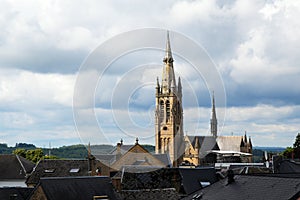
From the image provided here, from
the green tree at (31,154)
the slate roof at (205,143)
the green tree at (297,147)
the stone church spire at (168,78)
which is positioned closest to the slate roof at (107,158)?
the green tree at (31,154)

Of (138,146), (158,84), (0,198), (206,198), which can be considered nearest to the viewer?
(206,198)

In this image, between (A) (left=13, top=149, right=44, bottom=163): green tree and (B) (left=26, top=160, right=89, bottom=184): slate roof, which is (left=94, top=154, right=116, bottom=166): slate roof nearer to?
(B) (left=26, top=160, right=89, bottom=184): slate roof

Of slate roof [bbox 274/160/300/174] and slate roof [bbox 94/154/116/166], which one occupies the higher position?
slate roof [bbox 94/154/116/166]

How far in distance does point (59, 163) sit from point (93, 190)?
123 feet

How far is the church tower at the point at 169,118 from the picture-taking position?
152500 millimetres

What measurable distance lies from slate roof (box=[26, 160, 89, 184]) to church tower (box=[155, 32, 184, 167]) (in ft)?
221

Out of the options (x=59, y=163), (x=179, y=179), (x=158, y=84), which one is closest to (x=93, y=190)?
(x=179, y=179)

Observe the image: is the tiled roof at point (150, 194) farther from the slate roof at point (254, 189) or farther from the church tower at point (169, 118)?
the church tower at point (169, 118)

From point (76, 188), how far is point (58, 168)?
36811 millimetres

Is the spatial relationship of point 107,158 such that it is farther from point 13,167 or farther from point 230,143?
point 230,143

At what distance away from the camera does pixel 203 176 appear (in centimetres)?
6366

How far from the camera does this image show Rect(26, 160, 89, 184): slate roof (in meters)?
81.7

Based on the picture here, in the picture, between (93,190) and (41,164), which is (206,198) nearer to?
(93,190)

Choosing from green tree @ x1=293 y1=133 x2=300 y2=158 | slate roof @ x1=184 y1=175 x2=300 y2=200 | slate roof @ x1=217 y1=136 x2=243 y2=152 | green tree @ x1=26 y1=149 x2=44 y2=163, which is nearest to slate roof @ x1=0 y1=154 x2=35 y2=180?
green tree @ x1=26 y1=149 x2=44 y2=163
